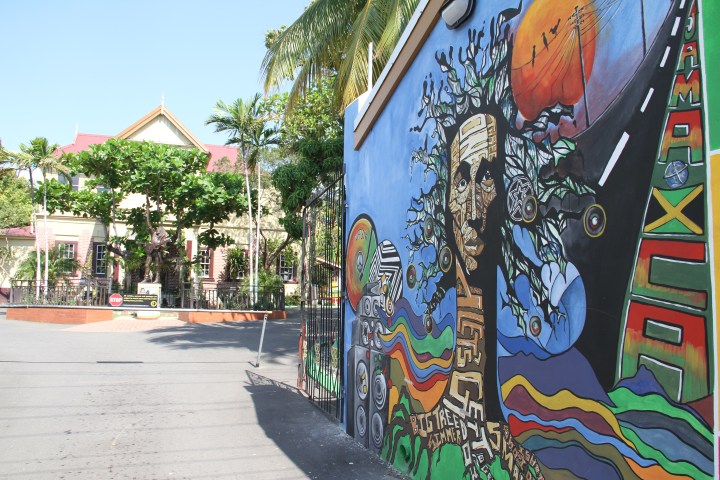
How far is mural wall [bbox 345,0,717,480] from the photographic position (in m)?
2.27

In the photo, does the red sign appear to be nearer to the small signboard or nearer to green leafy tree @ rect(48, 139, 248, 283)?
the small signboard

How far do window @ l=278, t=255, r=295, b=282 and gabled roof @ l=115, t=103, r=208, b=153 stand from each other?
7954 mm

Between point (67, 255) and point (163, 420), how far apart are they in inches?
1049

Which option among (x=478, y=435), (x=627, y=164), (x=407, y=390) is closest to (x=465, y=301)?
(x=478, y=435)

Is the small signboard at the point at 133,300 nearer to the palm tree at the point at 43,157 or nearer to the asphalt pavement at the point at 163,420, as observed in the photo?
the palm tree at the point at 43,157

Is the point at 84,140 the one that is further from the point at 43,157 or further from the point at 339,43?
the point at 339,43

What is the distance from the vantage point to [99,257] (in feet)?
103

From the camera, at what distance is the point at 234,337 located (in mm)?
17625

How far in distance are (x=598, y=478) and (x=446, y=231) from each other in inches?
85.5

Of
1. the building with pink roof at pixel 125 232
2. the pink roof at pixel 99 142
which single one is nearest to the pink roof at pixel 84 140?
the pink roof at pixel 99 142

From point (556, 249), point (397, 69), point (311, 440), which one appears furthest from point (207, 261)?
point (556, 249)

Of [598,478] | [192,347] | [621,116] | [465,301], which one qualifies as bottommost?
[192,347]

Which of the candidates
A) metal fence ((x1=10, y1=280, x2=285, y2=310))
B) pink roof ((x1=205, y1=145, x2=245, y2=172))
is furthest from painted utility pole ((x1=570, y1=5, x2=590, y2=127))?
pink roof ((x1=205, y1=145, x2=245, y2=172))

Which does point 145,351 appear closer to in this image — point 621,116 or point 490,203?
point 490,203
